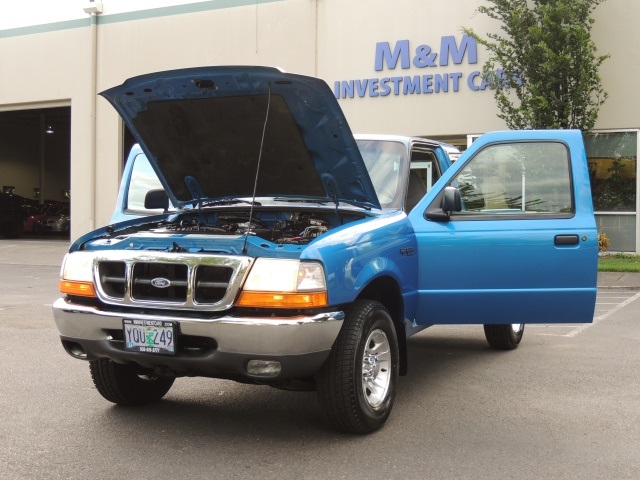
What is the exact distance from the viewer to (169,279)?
4.52 metres

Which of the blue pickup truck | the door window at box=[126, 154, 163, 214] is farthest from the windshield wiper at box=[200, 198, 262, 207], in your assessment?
the door window at box=[126, 154, 163, 214]

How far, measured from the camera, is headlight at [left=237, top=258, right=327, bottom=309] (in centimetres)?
428

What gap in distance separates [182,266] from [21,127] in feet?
142

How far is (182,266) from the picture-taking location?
14.7ft

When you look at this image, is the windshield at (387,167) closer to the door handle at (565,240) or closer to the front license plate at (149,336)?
the door handle at (565,240)

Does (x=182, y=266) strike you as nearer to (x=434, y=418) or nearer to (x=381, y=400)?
(x=381, y=400)

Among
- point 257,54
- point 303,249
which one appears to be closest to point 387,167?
point 303,249

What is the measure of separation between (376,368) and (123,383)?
1.69 metres

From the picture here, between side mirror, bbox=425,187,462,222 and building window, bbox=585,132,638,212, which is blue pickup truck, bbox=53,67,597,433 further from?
building window, bbox=585,132,638,212

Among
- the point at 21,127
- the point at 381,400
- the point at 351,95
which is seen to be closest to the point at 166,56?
the point at 351,95

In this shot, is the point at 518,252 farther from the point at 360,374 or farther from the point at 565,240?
the point at 360,374

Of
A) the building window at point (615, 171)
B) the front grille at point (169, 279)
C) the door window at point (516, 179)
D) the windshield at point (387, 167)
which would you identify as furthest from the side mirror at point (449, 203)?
the building window at point (615, 171)

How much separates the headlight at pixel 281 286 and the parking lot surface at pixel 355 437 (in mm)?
859

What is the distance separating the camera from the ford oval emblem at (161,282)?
4.50m
